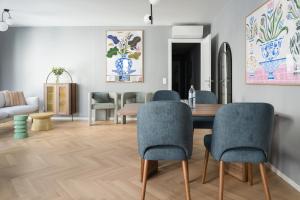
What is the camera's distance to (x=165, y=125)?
5.99 feet

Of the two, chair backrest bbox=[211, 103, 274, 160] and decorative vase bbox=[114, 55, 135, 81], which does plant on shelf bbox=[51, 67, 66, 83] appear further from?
chair backrest bbox=[211, 103, 274, 160]

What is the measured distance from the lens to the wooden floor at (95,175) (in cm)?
214

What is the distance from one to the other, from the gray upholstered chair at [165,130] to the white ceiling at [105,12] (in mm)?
3212

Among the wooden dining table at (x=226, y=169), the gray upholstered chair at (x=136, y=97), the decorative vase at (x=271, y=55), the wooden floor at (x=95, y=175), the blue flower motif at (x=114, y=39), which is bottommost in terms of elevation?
the wooden floor at (x=95, y=175)

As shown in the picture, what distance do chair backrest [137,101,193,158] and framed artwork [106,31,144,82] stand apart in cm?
452

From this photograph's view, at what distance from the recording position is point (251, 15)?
125 inches

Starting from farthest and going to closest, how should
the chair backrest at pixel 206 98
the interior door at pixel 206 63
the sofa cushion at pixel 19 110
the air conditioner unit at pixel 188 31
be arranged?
the air conditioner unit at pixel 188 31 < the interior door at pixel 206 63 < the sofa cushion at pixel 19 110 < the chair backrest at pixel 206 98

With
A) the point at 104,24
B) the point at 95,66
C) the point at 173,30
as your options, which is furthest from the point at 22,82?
the point at 173,30

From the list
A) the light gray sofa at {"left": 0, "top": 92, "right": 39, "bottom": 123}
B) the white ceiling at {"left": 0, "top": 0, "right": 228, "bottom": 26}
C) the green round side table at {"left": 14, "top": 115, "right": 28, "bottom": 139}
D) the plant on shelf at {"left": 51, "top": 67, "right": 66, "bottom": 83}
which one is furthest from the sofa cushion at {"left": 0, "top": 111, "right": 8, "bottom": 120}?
the white ceiling at {"left": 0, "top": 0, "right": 228, "bottom": 26}

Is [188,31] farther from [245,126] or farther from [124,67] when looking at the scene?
[245,126]

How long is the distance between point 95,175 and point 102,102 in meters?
3.59

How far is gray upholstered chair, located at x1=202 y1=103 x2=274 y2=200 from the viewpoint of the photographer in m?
1.79

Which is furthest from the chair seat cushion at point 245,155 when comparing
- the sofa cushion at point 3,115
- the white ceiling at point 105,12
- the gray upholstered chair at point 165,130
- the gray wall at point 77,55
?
the gray wall at point 77,55

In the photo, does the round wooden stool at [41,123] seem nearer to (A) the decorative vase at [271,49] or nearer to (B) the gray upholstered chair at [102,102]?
(B) the gray upholstered chair at [102,102]
